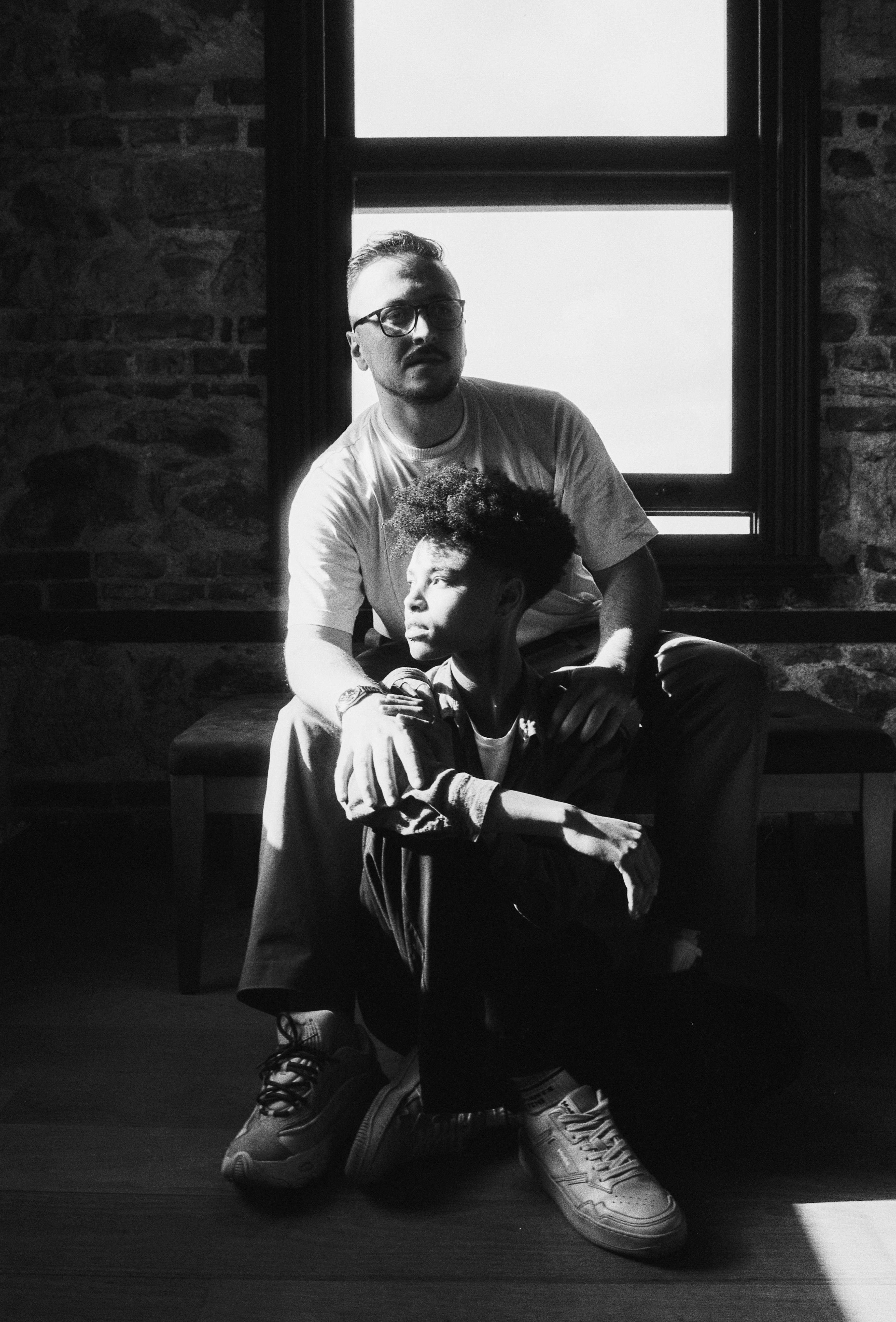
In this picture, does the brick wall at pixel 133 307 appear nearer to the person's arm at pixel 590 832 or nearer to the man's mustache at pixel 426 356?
the man's mustache at pixel 426 356

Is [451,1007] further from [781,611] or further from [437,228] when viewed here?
[437,228]

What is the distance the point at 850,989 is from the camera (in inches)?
95.5

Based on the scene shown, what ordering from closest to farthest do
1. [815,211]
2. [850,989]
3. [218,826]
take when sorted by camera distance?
1. [850,989]
2. [815,211]
3. [218,826]

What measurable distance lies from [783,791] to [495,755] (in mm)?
902

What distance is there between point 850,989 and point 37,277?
2695 millimetres

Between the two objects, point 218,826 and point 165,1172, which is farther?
point 218,826

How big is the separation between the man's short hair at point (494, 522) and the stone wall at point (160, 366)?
155cm

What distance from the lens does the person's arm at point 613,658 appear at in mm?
1887

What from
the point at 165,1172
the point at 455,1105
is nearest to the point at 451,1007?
the point at 455,1105

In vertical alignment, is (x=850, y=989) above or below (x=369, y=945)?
below

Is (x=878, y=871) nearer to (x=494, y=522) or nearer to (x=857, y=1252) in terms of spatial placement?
(x=857, y=1252)

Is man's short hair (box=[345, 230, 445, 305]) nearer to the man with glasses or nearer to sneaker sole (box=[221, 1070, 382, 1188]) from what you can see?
the man with glasses

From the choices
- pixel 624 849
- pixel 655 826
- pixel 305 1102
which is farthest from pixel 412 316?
pixel 305 1102

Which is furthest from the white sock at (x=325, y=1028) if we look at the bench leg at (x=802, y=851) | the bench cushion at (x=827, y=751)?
the bench leg at (x=802, y=851)
